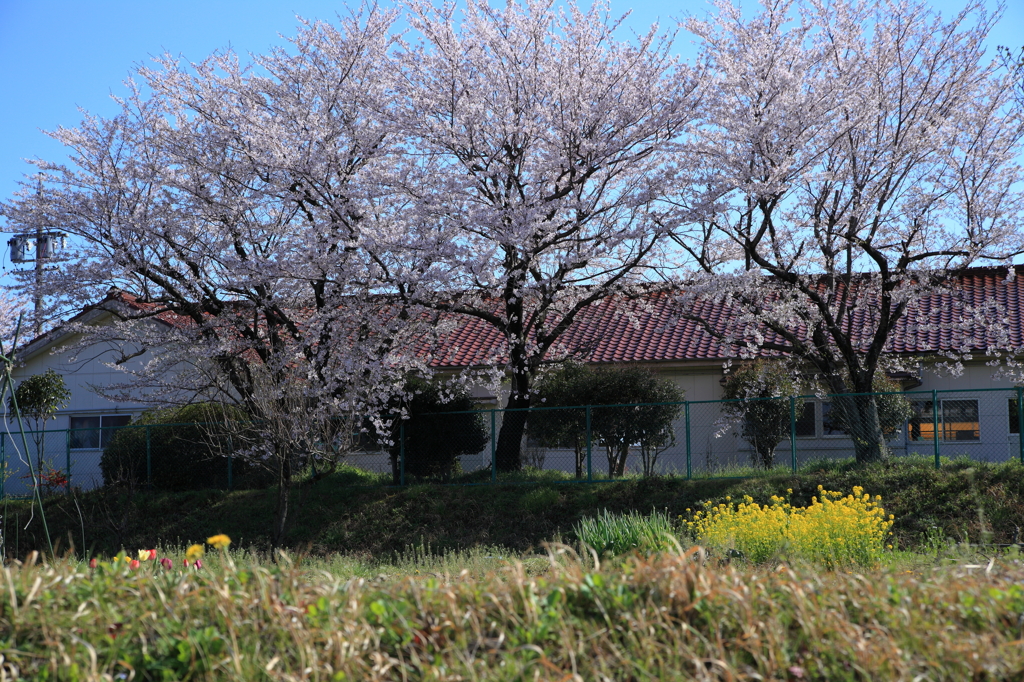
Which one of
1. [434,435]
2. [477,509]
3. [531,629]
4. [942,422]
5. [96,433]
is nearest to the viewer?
[531,629]

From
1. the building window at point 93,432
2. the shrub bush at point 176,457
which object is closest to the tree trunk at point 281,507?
the shrub bush at point 176,457

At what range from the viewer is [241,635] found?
3.98 meters

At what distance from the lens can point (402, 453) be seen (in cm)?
1522

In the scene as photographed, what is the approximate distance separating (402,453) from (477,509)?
6.60ft

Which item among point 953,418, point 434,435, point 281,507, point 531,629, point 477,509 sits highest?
point 953,418

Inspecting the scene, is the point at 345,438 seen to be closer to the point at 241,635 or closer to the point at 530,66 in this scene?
the point at 530,66

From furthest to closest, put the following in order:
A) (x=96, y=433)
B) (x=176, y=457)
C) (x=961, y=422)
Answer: (x=96, y=433)
(x=961, y=422)
(x=176, y=457)

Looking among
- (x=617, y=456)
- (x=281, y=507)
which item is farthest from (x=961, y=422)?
(x=281, y=507)

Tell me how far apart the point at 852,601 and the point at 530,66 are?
37.1 ft

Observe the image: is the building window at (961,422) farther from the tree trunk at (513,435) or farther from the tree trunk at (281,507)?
the tree trunk at (281,507)

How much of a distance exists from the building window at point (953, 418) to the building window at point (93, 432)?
17.5 metres

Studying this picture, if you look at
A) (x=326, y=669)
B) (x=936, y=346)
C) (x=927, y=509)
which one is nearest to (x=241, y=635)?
(x=326, y=669)

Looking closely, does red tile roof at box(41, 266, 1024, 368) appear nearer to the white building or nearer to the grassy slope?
the white building

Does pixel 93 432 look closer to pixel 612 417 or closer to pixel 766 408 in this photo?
pixel 612 417
